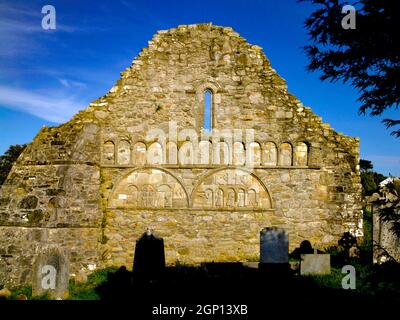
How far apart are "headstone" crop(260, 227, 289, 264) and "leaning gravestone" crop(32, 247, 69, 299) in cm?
501

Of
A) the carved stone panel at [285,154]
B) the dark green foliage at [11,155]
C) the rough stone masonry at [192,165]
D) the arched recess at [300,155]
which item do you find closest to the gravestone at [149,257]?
the rough stone masonry at [192,165]

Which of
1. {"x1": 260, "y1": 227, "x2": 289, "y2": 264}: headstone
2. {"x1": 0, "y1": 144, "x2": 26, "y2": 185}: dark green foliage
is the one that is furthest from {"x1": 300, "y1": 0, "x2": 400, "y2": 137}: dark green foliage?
{"x1": 0, "y1": 144, "x2": 26, "y2": 185}: dark green foliage

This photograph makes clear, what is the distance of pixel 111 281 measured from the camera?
11.5 meters

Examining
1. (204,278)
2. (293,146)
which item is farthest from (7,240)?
(293,146)

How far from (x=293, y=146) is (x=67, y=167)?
7.36m

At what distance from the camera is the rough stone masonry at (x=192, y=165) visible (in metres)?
12.9

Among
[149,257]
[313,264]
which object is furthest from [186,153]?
[313,264]

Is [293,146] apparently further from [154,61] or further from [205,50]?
[154,61]

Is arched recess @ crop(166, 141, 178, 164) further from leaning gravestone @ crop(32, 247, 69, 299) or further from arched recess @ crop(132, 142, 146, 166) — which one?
leaning gravestone @ crop(32, 247, 69, 299)

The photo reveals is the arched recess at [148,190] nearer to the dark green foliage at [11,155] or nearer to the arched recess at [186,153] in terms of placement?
the arched recess at [186,153]

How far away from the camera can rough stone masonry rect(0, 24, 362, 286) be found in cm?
1288

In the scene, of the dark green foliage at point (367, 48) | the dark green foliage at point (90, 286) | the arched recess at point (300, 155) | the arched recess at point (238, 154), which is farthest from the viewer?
the arched recess at point (238, 154)

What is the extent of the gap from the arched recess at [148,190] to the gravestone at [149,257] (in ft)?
12.3

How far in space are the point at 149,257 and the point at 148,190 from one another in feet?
14.3
